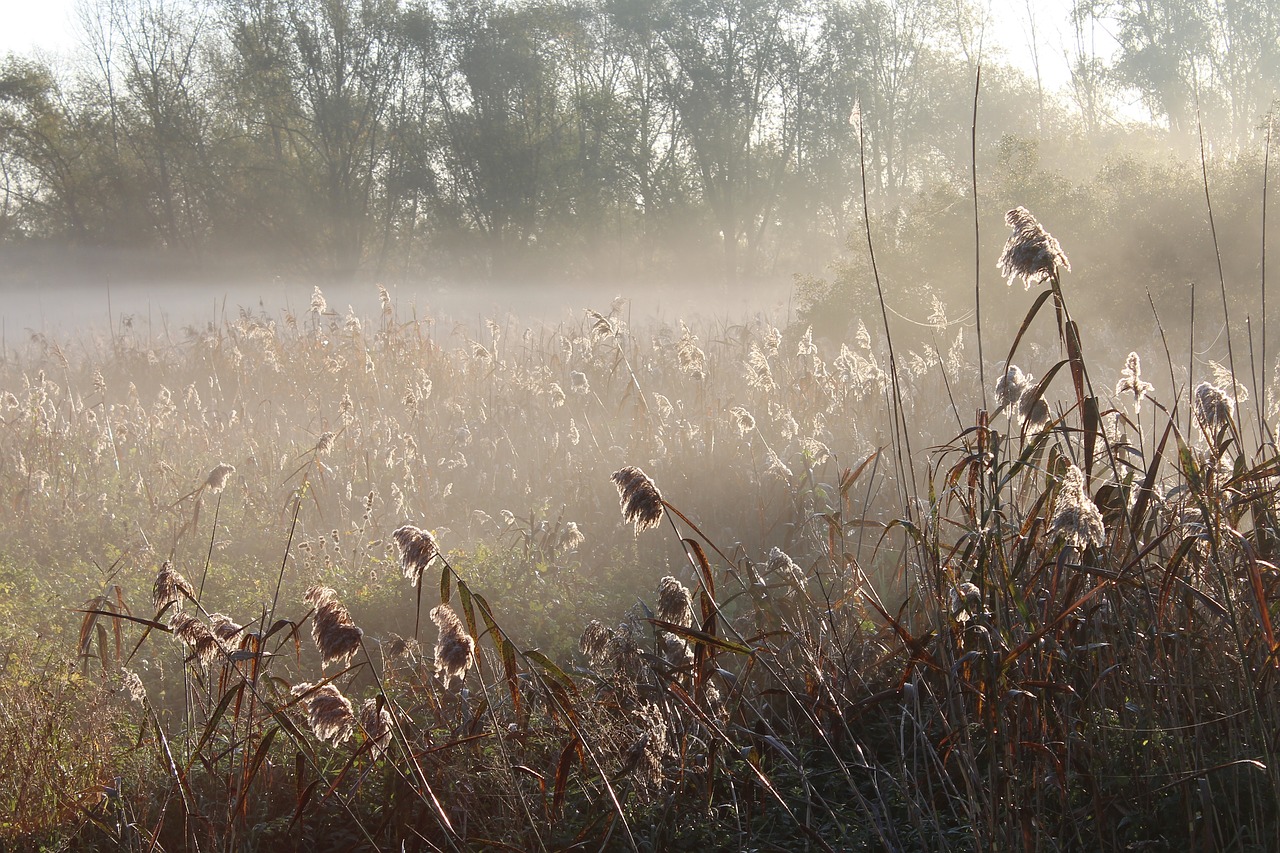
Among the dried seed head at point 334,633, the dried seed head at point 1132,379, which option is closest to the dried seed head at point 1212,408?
the dried seed head at point 1132,379

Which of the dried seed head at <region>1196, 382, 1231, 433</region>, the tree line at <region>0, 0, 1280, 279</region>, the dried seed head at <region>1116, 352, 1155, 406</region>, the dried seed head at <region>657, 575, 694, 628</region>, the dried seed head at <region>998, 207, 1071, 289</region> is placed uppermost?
the tree line at <region>0, 0, 1280, 279</region>

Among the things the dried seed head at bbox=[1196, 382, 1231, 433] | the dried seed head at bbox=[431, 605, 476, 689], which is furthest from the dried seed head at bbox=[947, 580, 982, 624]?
the dried seed head at bbox=[431, 605, 476, 689]

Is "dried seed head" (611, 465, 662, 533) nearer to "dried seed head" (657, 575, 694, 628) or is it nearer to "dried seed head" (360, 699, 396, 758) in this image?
"dried seed head" (657, 575, 694, 628)

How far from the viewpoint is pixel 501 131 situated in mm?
27828

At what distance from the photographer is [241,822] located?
2.53 metres

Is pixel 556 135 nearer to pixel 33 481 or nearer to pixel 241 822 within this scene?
pixel 33 481

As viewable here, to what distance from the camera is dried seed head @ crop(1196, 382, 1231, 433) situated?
2.17 metres

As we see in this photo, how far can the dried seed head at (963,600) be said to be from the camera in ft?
6.27

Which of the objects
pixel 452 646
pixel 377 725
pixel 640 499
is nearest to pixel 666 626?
pixel 640 499

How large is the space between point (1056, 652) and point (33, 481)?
20.1ft

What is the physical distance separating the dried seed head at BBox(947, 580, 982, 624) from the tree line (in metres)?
25.2

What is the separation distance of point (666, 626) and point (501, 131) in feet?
90.4

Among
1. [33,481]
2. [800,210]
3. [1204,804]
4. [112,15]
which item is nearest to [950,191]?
[33,481]

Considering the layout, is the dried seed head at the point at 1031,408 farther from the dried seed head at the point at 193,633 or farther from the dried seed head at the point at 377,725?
the dried seed head at the point at 193,633
